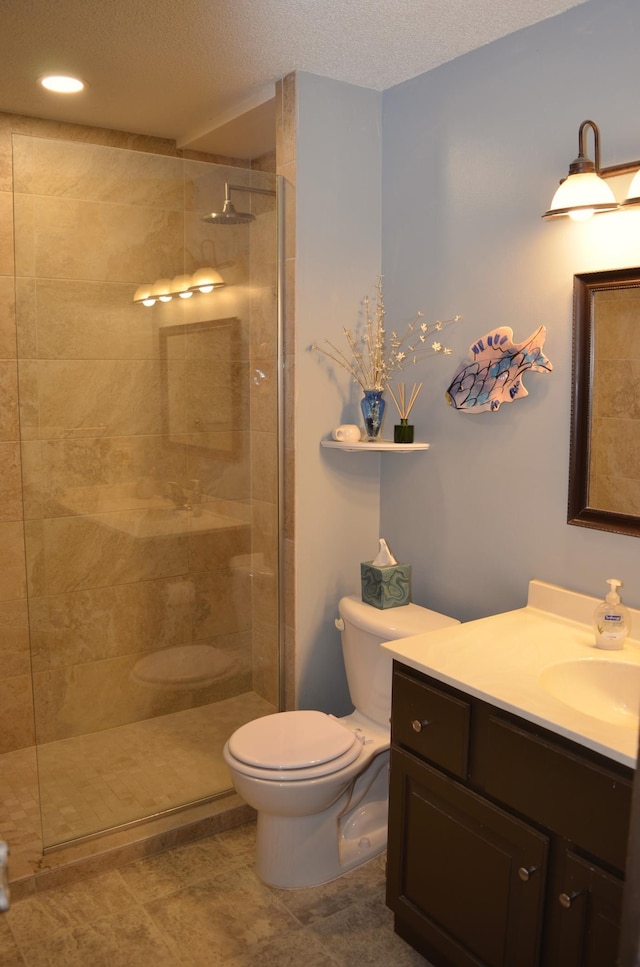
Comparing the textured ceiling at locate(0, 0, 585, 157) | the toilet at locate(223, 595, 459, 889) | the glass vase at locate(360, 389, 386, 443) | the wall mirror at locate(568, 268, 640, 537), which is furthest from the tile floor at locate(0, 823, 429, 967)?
the textured ceiling at locate(0, 0, 585, 157)

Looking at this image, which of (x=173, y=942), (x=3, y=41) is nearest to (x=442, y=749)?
(x=173, y=942)

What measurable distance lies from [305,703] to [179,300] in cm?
151

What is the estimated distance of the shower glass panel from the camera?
7.80 ft

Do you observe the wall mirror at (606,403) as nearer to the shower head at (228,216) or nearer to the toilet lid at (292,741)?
the toilet lid at (292,741)

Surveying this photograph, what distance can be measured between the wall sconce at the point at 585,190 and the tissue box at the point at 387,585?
122 centimetres

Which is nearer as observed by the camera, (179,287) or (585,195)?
(585,195)

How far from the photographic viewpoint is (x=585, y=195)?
6.51 feet

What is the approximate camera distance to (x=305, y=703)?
2924mm

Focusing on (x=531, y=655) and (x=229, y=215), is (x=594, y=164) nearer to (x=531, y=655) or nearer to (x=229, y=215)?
(x=229, y=215)

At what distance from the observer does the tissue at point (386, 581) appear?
2654 millimetres

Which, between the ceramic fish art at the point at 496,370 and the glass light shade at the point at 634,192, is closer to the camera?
the glass light shade at the point at 634,192

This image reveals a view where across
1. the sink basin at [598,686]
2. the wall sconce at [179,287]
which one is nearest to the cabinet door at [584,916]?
the sink basin at [598,686]

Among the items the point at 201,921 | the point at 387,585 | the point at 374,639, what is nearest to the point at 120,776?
the point at 201,921

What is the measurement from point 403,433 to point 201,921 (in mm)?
1646
